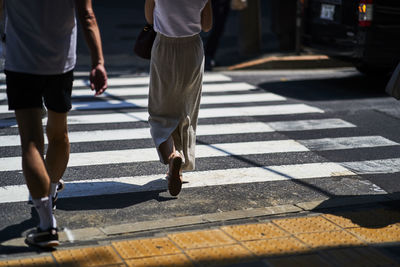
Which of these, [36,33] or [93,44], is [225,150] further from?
[36,33]

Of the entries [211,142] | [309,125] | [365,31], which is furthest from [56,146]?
[365,31]

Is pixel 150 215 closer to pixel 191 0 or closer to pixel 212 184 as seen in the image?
pixel 212 184

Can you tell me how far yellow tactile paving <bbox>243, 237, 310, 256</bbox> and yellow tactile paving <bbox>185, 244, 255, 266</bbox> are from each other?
0.07 meters

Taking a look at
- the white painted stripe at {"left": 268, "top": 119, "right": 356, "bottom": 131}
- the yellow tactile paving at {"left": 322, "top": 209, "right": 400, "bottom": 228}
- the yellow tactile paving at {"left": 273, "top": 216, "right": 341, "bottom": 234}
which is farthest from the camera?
the white painted stripe at {"left": 268, "top": 119, "right": 356, "bottom": 131}

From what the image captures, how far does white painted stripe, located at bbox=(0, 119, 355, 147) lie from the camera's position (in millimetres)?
7066

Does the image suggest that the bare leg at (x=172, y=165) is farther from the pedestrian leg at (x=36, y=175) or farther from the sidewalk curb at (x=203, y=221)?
the pedestrian leg at (x=36, y=175)

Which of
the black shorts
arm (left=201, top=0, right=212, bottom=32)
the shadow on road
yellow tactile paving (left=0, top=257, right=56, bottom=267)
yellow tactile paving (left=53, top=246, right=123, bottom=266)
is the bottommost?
the shadow on road

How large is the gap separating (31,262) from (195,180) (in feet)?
6.66

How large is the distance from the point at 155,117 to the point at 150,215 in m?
0.75

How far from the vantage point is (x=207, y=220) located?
15.7 ft

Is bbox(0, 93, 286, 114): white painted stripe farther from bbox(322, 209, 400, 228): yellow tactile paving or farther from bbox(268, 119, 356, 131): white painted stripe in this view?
bbox(322, 209, 400, 228): yellow tactile paving

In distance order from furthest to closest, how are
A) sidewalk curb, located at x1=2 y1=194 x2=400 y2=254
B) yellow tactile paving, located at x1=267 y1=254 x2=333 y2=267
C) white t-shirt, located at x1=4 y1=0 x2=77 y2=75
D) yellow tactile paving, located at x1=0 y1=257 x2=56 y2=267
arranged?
sidewalk curb, located at x1=2 y1=194 x2=400 y2=254 → white t-shirt, located at x1=4 y1=0 x2=77 y2=75 → yellow tactile paving, located at x1=267 y1=254 x2=333 y2=267 → yellow tactile paving, located at x1=0 y1=257 x2=56 y2=267

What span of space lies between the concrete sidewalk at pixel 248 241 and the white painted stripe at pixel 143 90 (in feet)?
15.7

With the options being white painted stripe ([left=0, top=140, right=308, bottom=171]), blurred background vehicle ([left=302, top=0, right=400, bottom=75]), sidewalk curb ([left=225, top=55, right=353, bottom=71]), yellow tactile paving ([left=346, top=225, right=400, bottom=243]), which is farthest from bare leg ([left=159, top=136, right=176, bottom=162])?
sidewalk curb ([left=225, top=55, right=353, bottom=71])
